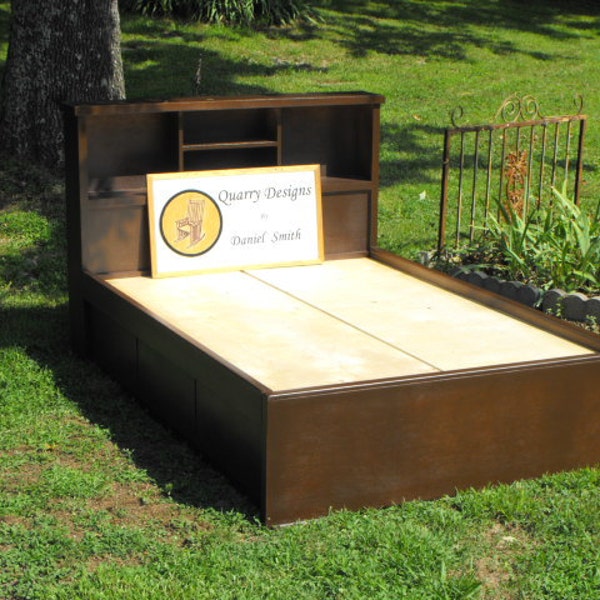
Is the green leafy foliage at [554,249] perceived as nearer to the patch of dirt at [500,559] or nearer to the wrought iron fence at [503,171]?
the wrought iron fence at [503,171]

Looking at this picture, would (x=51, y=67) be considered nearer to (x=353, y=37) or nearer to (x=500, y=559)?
(x=500, y=559)

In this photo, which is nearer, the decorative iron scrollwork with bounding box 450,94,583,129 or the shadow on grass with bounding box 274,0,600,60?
the decorative iron scrollwork with bounding box 450,94,583,129

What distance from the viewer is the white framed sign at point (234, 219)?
7.86 meters

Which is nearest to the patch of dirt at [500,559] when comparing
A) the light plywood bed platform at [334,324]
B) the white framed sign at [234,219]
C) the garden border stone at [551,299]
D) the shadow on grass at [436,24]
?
the light plywood bed platform at [334,324]

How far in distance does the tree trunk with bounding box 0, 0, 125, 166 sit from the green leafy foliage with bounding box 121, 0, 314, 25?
655 centimetres

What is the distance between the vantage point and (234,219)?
805cm

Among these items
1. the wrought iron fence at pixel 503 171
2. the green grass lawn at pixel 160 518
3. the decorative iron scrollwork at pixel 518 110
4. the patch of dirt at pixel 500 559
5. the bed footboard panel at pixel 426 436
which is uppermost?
the decorative iron scrollwork at pixel 518 110

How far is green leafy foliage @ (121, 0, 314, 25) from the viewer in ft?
57.6

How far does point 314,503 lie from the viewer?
18.2ft

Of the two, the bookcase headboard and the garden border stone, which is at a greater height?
the bookcase headboard

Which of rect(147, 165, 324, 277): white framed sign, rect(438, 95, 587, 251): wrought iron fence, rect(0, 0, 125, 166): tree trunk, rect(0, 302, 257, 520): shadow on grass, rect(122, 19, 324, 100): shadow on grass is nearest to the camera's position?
rect(0, 302, 257, 520): shadow on grass

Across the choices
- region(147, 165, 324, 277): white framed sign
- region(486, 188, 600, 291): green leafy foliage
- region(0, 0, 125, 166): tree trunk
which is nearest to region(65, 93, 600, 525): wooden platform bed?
region(147, 165, 324, 277): white framed sign

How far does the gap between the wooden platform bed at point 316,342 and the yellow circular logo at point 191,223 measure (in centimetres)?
18

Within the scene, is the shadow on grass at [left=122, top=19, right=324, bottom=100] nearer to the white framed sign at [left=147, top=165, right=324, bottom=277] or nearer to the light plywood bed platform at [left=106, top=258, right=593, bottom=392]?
the white framed sign at [left=147, top=165, right=324, bottom=277]
